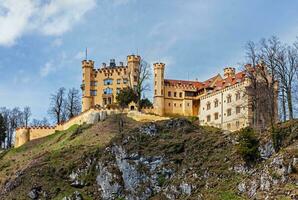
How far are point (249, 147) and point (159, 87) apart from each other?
46.5m

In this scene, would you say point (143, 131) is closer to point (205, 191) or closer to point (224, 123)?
point (205, 191)

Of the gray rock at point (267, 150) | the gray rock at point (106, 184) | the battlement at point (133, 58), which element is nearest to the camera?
the gray rock at point (267, 150)

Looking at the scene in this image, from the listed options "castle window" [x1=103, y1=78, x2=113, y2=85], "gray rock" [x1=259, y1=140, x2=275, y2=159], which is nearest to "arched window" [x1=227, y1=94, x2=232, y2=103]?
"castle window" [x1=103, y1=78, x2=113, y2=85]

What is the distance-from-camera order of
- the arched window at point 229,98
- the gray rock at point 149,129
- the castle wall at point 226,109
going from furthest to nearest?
the arched window at point 229,98 → the castle wall at point 226,109 → the gray rock at point 149,129

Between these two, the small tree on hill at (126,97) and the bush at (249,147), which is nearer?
Result: the bush at (249,147)

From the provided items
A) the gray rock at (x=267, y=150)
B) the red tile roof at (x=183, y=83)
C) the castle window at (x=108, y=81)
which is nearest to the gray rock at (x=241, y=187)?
the gray rock at (x=267, y=150)

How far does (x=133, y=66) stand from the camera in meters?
101

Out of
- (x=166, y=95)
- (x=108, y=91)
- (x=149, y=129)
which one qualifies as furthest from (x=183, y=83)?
(x=149, y=129)

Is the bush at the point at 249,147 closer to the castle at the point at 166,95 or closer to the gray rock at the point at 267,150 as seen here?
the gray rock at the point at 267,150

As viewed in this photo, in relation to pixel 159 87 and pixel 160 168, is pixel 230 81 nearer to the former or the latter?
pixel 159 87

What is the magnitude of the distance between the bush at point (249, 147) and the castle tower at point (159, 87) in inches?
1707

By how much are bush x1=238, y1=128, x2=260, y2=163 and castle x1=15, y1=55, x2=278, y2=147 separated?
2730 cm

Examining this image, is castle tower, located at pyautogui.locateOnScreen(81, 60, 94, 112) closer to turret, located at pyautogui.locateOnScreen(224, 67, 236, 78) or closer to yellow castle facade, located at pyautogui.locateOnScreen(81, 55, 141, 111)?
yellow castle facade, located at pyautogui.locateOnScreen(81, 55, 141, 111)

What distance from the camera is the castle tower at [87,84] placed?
9969 centimetres
